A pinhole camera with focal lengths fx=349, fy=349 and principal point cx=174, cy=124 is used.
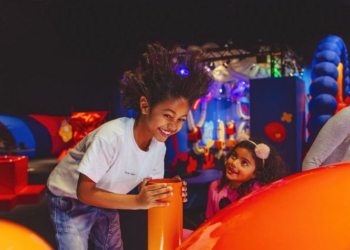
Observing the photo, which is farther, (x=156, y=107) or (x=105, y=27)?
(x=105, y=27)

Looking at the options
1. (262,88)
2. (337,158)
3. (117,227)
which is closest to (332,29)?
(262,88)

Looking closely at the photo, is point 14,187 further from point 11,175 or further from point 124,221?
point 124,221

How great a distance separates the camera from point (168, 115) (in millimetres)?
1048

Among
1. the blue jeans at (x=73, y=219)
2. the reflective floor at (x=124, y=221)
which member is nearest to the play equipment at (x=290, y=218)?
the blue jeans at (x=73, y=219)

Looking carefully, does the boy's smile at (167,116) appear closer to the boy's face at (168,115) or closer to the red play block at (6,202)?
the boy's face at (168,115)

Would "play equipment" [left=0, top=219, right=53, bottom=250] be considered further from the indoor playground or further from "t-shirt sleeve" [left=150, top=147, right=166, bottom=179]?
"t-shirt sleeve" [left=150, top=147, right=166, bottom=179]

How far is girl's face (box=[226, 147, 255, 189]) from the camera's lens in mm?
1675

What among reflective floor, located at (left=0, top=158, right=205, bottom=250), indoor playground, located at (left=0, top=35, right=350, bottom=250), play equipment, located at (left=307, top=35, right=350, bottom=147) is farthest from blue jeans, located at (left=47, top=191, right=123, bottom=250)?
play equipment, located at (left=307, top=35, right=350, bottom=147)

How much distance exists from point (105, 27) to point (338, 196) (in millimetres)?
3363

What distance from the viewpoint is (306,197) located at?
54 cm

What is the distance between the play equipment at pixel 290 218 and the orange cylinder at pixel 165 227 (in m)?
0.14

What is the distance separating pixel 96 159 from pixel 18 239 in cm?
65

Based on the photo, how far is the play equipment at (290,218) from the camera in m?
0.48

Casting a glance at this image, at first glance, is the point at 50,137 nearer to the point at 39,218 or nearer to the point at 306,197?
the point at 39,218
